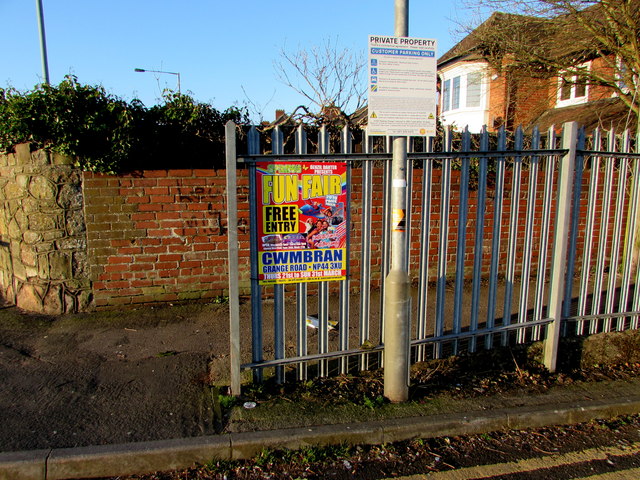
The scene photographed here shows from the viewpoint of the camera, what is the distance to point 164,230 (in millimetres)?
5477

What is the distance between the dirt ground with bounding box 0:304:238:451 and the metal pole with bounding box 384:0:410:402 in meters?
1.36

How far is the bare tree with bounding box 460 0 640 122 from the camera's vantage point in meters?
7.34

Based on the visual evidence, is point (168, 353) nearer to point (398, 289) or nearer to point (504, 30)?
point (398, 289)

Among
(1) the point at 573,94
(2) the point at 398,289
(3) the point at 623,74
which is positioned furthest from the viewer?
(1) the point at 573,94

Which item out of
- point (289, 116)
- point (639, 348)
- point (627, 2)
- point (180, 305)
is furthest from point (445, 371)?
point (627, 2)

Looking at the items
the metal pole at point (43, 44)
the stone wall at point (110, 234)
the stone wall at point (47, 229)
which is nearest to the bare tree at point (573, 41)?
the stone wall at point (110, 234)

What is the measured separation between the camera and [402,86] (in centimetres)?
312

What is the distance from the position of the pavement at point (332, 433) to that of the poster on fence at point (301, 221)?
1063 mm

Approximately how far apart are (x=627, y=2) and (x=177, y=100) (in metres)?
7.10

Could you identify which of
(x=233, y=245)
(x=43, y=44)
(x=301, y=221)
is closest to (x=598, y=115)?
(x=301, y=221)

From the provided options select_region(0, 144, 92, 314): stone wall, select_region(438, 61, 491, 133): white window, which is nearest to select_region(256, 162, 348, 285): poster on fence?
select_region(0, 144, 92, 314): stone wall

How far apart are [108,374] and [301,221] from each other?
2.18 meters

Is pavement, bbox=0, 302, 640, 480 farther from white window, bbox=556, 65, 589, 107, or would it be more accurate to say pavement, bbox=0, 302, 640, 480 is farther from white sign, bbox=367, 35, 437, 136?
white window, bbox=556, 65, 589, 107

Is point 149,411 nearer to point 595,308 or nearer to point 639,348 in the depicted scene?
point 595,308
